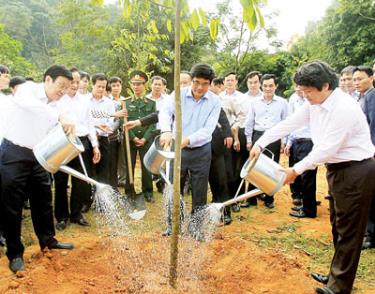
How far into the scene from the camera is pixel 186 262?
12.3 ft

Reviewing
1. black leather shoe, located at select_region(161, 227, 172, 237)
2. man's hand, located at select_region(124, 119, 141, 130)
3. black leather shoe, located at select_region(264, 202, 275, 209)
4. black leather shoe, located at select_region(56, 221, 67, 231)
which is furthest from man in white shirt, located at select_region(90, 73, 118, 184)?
black leather shoe, located at select_region(264, 202, 275, 209)

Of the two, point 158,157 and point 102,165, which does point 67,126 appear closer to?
point 158,157

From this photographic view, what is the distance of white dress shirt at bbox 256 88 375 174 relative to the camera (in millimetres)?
2723

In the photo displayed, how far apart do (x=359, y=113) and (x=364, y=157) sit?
34 cm

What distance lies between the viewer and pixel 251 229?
483cm

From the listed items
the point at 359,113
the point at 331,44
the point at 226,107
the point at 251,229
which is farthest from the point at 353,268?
the point at 331,44

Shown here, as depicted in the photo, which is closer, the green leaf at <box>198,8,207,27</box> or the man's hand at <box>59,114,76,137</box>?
the green leaf at <box>198,8,207,27</box>

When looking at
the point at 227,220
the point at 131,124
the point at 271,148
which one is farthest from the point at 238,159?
the point at 131,124

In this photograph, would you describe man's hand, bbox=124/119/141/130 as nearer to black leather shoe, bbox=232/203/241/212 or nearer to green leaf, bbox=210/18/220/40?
black leather shoe, bbox=232/203/241/212

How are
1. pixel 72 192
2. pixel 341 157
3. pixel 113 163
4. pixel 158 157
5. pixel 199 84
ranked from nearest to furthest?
pixel 341 157 → pixel 158 157 → pixel 199 84 → pixel 72 192 → pixel 113 163

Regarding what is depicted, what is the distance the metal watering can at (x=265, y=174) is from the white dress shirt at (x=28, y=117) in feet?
5.46

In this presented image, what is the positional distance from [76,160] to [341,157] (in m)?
3.03

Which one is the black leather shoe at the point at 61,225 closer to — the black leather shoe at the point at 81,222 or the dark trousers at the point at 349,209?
the black leather shoe at the point at 81,222

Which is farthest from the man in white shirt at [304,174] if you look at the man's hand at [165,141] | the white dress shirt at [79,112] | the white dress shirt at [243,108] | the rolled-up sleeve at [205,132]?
the white dress shirt at [79,112]
